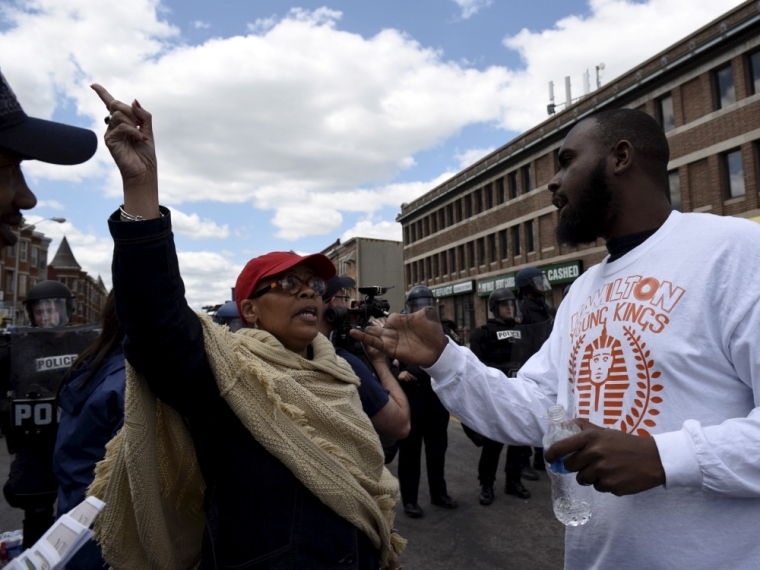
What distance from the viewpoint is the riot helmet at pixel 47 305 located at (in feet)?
14.5

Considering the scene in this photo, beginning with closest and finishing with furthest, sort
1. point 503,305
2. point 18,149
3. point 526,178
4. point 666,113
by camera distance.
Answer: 1. point 18,149
2. point 503,305
3. point 666,113
4. point 526,178

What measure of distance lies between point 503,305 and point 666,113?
1941cm

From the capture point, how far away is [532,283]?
7156 millimetres

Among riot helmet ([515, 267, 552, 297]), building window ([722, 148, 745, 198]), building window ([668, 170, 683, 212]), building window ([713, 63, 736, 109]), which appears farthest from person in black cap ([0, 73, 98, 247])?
building window ([668, 170, 683, 212])

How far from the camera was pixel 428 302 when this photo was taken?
6.32 metres

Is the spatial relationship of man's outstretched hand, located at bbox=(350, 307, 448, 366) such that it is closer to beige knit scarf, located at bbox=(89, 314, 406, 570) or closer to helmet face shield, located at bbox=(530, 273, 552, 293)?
beige knit scarf, located at bbox=(89, 314, 406, 570)

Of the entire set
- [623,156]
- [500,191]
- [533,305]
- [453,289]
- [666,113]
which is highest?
[666,113]

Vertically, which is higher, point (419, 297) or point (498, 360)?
point (419, 297)

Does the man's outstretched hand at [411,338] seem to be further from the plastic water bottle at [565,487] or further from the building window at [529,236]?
the building window at [529,236]

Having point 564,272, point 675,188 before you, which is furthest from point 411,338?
point 564,272

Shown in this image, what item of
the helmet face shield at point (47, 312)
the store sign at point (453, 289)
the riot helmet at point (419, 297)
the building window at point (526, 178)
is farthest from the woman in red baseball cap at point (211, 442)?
the store sign at point (453, 289)

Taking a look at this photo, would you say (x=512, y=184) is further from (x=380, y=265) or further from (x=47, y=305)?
(x=47, y=305)

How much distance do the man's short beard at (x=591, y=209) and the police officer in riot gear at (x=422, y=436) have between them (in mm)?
3657

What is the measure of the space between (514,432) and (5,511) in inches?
251
